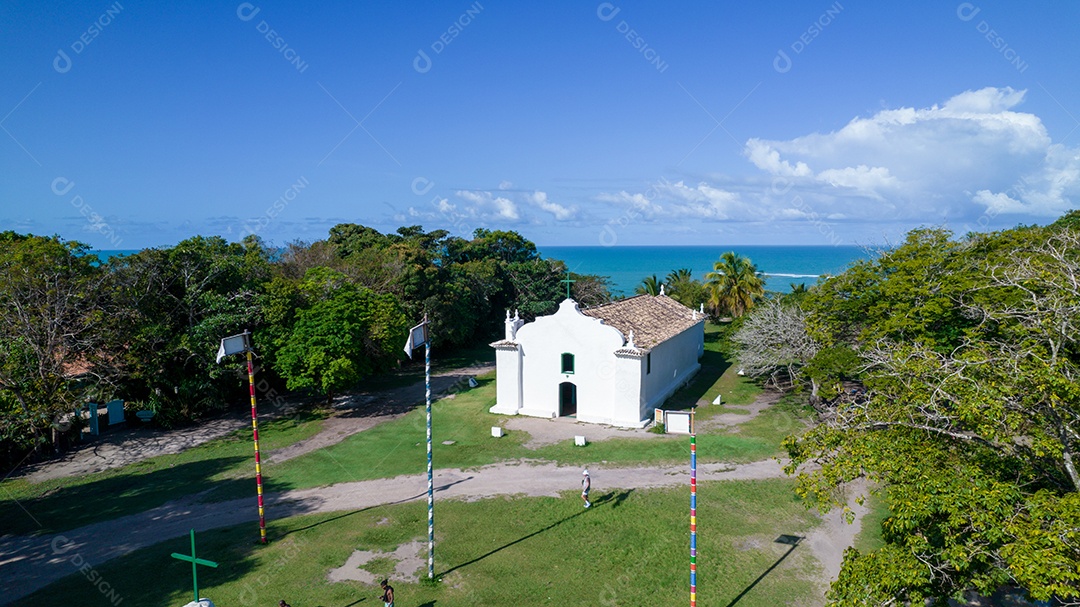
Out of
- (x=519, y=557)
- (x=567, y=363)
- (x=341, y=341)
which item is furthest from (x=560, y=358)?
(x=519, y=557)

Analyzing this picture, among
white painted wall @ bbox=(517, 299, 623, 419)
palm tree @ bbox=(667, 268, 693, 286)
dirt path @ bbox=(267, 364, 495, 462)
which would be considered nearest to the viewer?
dirt path @ bbox=(267, 364, 495, 462)

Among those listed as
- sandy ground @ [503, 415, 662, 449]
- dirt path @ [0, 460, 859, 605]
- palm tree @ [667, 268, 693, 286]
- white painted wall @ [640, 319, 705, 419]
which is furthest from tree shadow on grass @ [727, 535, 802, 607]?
palm tree @ [667, 268, 693, 286]

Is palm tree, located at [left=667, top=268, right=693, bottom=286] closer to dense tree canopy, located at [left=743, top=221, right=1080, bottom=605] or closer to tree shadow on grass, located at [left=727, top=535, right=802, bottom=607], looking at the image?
tree shadow on grass, located at [left=727, top=535, right=802, bottom=607]

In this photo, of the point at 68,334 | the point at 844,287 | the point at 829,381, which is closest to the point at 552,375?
the point at 829,381

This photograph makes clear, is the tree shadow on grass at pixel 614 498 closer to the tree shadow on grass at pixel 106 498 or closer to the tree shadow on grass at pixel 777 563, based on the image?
the tree shadow on grass at pixel 777 563

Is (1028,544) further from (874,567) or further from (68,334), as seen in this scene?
(68,334)

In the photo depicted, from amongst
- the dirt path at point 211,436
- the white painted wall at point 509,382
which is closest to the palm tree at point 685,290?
the white painted wall at point 509,382
